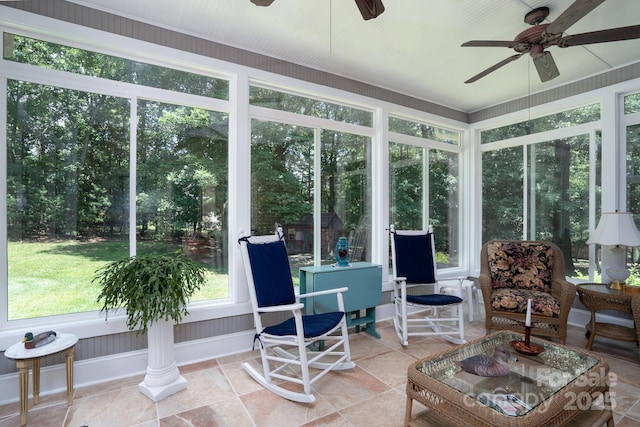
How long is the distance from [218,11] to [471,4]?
2004 millimetres

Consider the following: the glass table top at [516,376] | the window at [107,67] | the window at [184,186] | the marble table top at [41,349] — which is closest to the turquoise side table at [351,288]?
the window at [184,186]

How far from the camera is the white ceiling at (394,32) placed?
2.46 metres

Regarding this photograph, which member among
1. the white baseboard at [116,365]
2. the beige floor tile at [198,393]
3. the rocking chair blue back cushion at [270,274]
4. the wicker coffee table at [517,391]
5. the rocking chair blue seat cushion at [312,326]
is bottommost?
the beige floor tile at [198,393]

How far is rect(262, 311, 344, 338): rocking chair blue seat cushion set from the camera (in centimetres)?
227

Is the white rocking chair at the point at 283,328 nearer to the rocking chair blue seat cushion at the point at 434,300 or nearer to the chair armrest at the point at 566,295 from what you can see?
the rocking chair blue seat cushion at the point at 434,300

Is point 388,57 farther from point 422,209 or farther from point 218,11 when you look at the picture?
point 422,209

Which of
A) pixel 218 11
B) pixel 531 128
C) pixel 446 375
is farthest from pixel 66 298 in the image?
pixel 531 128

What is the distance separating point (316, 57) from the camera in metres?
3.26

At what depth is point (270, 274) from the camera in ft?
8.75

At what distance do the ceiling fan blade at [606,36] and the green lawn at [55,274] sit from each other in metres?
3.69

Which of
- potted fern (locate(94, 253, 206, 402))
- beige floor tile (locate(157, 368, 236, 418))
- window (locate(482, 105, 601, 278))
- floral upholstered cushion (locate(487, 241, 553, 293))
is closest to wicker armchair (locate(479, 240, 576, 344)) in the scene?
floral upholstered cushion (locate(487, 241, 553, 293))

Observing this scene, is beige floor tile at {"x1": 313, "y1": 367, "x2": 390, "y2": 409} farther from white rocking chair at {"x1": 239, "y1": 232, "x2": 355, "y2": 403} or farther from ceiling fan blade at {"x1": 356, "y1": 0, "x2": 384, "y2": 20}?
ceiling fan blade at {"x1": 356, "y1": 0, "x2": 384, "y2": 20}

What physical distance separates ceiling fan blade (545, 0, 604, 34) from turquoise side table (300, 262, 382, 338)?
2425mm

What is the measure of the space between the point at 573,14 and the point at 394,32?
1345mm
